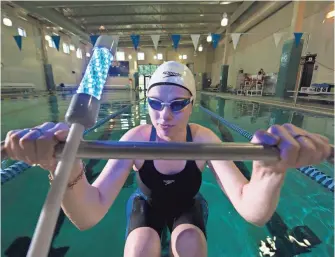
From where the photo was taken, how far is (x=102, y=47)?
2.41 ft

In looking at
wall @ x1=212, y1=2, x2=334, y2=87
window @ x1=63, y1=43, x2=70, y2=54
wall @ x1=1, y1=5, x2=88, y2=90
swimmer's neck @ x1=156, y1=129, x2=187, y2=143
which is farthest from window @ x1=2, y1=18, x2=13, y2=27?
swimmer's neck @ x1=156, y1=129, x2=187, y2=143

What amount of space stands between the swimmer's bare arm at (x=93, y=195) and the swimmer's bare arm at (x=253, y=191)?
58 cm

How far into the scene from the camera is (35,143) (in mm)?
566

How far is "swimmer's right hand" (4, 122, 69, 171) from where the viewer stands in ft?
1.82

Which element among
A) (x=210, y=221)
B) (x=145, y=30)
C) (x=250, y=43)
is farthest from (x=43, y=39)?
(x=210, y=221)

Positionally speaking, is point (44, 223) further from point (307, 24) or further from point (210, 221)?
point (307, 24)

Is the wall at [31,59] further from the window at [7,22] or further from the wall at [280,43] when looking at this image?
the wall at [280,43]

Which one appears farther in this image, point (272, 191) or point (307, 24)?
point (307, 24)

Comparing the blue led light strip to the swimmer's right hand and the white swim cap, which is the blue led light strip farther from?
the white swim cap

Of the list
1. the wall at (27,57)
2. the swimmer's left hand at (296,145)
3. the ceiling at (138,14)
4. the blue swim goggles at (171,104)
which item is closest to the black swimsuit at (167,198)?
the blue swim goggles at (171,104)

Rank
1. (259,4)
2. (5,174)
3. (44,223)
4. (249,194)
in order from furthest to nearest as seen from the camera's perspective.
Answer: (259,4) → (5,174) → (249,194) → (44,223)

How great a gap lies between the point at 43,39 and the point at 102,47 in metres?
16.0

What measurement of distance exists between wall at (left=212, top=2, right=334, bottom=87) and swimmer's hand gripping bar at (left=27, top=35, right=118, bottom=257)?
30.5ft

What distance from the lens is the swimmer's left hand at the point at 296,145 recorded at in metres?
0.59
